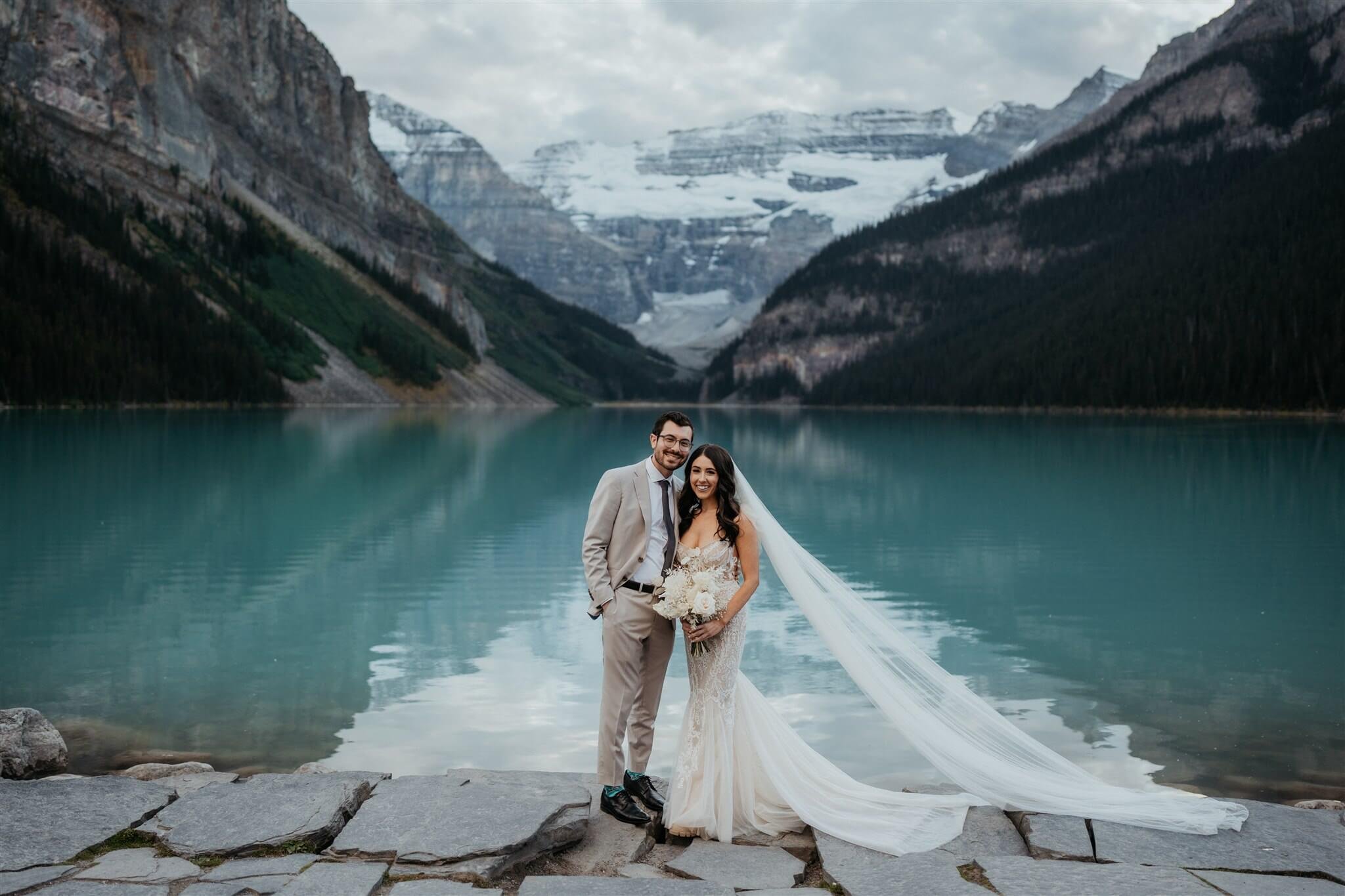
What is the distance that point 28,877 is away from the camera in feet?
18.9

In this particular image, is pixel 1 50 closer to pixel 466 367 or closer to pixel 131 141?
pixel 131 141

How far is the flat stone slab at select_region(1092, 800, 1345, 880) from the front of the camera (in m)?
6.29

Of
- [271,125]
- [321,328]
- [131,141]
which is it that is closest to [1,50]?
[131,141]

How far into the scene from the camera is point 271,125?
18075 centimetres

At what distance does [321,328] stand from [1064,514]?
5127 inches

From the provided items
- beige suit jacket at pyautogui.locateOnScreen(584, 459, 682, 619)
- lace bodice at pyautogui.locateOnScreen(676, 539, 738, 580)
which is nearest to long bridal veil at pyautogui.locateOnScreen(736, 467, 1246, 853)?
lace bodice at pyautogui.locateOnScreen(676, 539, 738, 580)

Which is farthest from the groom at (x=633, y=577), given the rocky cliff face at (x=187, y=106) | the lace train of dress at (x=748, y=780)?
the rocky cliff face at (x=187, y=106)

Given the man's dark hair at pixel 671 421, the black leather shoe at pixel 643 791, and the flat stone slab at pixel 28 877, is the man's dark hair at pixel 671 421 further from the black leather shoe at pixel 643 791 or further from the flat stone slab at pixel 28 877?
the flat stone slab at pixel 28 877

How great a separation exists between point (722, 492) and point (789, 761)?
1834 mm

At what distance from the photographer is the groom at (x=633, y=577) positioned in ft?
24.2

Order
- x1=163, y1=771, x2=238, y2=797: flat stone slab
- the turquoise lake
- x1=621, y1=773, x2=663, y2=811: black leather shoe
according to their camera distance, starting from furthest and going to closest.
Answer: the turquoise lake, x1=163, y1=771, x2=238, y2=797: flat stone slab, x1=621, y1=773, x2=663, y2=811: black leather shoe

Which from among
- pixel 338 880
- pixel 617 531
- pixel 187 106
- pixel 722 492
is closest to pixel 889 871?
pixel 722 492

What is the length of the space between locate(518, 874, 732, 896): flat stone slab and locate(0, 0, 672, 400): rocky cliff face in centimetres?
13227

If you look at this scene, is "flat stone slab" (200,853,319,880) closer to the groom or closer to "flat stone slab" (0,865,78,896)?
"flat stone slab" (0,865,78,896)
